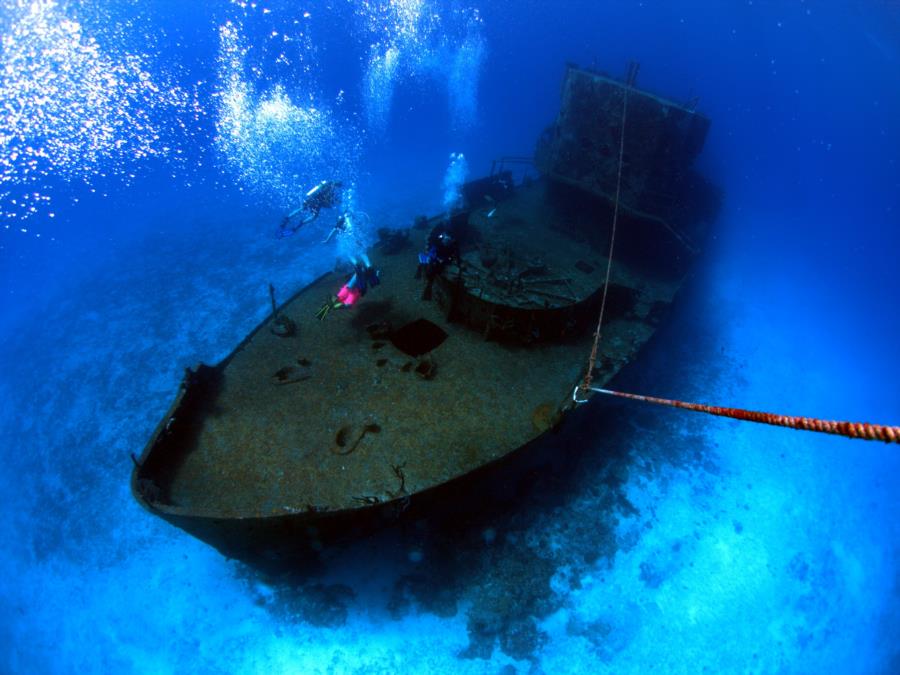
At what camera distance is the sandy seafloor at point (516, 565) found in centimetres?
814

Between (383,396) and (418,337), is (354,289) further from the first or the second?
(383,396)

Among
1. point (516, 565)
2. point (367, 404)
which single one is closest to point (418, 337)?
point (367, 404)

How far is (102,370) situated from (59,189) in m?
47.2

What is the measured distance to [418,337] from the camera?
952 cm

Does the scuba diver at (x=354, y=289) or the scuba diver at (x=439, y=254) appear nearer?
the scuba diver at (x=439, y=254)

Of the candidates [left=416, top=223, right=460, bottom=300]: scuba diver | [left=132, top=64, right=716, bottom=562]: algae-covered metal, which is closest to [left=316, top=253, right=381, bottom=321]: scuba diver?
[left=132, top=64, right=716, bottom=562]: algae-covered metal

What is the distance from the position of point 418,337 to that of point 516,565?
519 cm

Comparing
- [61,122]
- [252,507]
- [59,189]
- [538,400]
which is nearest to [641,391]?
[538,400]

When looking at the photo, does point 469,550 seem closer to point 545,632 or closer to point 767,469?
point 545,632

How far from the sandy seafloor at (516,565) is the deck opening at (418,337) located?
12.8ft

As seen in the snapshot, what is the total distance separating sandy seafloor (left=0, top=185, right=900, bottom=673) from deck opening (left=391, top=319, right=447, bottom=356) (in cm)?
391

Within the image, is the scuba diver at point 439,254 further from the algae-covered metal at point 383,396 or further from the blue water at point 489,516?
the blue water at point 489,516

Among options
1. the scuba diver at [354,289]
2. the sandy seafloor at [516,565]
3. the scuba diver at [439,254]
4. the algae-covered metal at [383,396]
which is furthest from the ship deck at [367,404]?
the sandy seafloor at [516,565]

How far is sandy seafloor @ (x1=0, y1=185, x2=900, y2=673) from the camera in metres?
8.14
